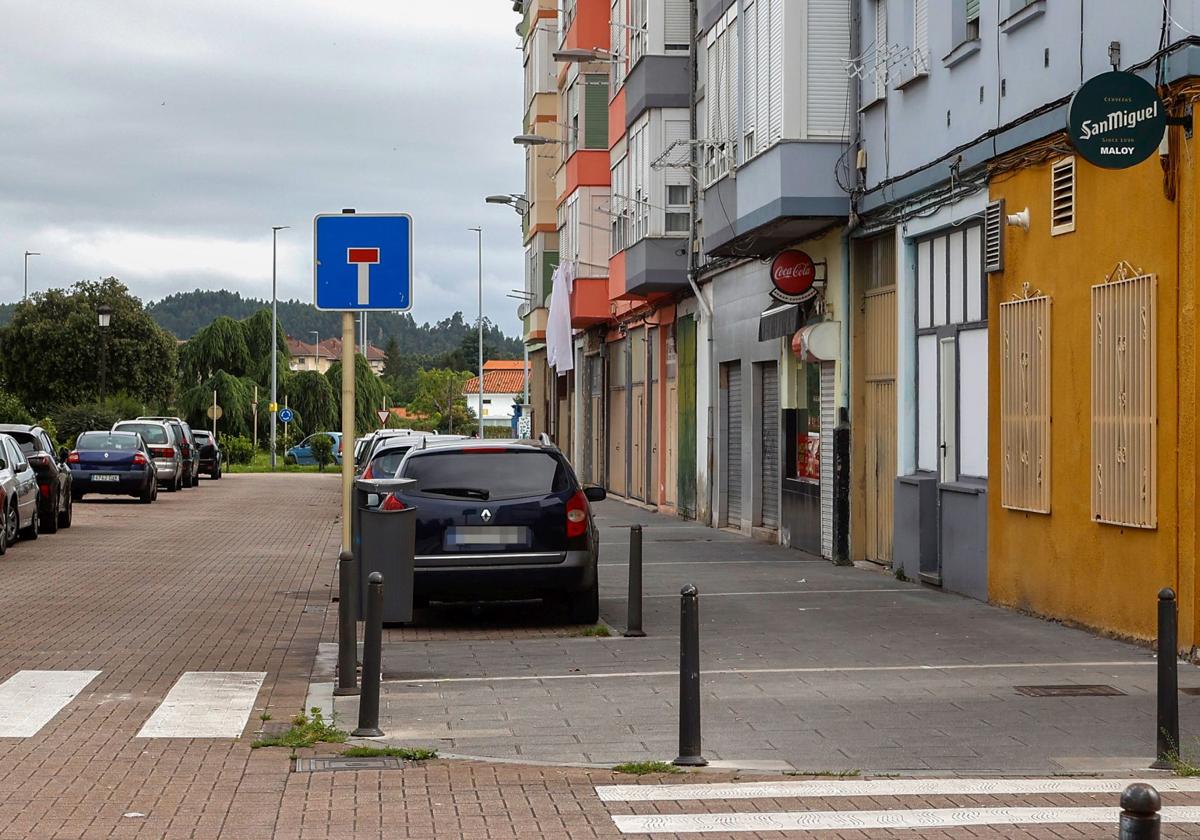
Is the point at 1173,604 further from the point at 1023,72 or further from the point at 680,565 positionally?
the point at 680,565

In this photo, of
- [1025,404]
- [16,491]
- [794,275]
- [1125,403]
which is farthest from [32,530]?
[1125,403]

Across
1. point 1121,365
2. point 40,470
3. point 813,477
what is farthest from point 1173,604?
point 40,470

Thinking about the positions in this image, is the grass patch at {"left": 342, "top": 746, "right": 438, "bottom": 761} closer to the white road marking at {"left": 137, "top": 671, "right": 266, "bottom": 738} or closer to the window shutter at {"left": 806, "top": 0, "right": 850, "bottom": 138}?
the white road marking at {"left": 137, "top": 671, "right": 266, "bottom": 738}

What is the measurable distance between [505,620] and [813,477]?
810 centimetres

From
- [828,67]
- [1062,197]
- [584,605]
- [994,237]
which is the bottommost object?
[584,605]

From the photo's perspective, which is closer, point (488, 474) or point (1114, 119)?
point (1114, 119)

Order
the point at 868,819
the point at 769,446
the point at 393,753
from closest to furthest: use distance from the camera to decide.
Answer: the point at 868,819, the point at 393,753, the point at 769,446

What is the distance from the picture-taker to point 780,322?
914 inches

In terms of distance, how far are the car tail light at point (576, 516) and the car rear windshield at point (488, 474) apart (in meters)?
0.16

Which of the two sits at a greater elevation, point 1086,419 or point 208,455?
point 1086,419

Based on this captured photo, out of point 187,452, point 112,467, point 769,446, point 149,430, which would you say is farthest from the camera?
point 187,452

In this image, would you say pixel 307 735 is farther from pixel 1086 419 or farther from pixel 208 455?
pixel 208 455

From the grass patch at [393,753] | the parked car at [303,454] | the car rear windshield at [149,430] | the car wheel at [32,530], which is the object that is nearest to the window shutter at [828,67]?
the car wheel at [32,530]

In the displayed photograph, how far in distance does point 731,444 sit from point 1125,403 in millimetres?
15358
